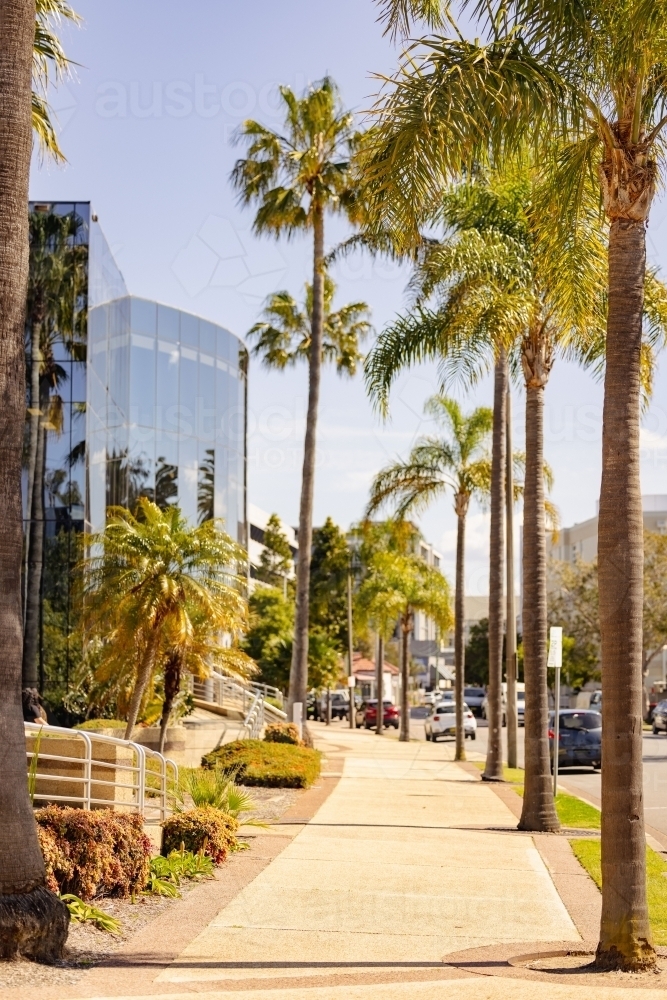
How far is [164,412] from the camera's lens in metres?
37.9

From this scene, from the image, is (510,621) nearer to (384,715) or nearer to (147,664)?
(147,664)

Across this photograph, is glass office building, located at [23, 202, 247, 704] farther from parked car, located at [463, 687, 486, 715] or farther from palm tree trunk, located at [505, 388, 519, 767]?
parked car, located at [463, 687, 486, 715]

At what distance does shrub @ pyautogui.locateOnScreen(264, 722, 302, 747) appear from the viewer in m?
27.6

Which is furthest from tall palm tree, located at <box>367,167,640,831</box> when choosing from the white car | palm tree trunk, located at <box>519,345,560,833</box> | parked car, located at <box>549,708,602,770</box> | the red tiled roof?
the red tiled roof

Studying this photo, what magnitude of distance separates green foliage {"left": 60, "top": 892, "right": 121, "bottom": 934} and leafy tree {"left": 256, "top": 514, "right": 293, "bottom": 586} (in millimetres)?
83595

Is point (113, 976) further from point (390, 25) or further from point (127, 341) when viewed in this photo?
point (127, 341)

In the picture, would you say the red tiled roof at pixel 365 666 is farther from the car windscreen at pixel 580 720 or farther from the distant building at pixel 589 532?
the car windscreen at pixel 580 720

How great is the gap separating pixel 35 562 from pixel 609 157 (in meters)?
20.5

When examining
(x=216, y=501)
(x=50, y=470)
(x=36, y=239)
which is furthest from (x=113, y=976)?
(x=216, y=501)

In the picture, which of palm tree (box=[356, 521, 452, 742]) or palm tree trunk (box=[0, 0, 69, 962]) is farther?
palm tree (box=[356, 521, 452, 742])

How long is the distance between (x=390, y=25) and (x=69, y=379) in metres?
19.8

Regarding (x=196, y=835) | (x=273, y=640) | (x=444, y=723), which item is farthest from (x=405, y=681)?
(x=196, y=835)

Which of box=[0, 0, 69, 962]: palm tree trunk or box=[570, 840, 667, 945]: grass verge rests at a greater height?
box=[0, 0, 69, 962]: palm tree trunk

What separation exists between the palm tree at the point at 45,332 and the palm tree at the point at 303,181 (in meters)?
4.87
